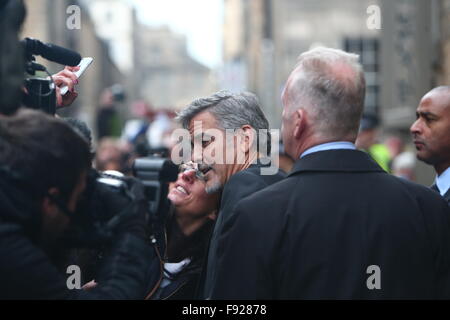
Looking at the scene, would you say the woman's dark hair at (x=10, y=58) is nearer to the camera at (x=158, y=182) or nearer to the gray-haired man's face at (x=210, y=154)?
the camera at (x=158, y=182)

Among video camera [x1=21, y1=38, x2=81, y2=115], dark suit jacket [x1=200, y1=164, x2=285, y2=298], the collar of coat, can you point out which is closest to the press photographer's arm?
video camera [x1=21, y1=38, x2=81, y2=115]

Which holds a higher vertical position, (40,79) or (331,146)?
(40,79)

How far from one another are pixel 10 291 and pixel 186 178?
1434 millimetres

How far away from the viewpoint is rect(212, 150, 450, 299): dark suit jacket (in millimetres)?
2693

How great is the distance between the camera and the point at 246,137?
11.6 ft

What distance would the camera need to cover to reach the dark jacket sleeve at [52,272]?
7.43 feet

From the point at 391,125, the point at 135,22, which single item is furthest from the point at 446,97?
the point at 135,22

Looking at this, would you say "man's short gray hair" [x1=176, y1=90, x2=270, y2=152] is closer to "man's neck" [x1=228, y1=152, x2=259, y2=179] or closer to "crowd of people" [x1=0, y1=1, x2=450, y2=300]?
"crowd of people" [x1=0, y1=1, x2=450, y2=300]

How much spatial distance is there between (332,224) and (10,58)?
120 cm

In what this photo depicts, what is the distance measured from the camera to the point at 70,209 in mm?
2398

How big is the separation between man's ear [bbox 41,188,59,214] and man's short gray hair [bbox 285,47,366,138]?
1.00 metres

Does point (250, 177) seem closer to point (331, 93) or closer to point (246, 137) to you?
point (246, 137)

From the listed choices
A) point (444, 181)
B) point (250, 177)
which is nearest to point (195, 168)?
point (250, 177)
